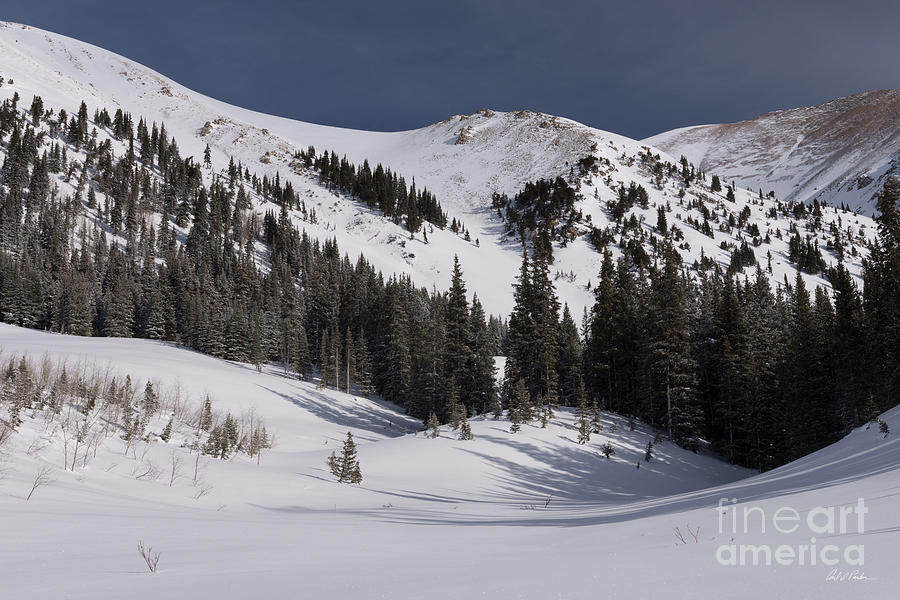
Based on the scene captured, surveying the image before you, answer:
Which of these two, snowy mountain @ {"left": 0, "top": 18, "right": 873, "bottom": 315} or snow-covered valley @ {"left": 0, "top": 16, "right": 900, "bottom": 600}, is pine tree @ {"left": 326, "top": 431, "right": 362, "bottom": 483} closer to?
snow-covered valley @ {"left": 0, "top": 16, "right": 900, "bottom": 600}

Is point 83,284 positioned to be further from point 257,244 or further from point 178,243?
point 257,244

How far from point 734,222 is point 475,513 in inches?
5798

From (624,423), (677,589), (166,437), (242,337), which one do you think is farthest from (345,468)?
(242,337)

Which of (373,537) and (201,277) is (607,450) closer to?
(373,537)

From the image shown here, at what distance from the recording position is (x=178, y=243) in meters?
112

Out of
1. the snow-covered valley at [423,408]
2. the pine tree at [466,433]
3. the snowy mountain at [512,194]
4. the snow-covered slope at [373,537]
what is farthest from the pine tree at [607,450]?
the snowy mountain at [512,194]

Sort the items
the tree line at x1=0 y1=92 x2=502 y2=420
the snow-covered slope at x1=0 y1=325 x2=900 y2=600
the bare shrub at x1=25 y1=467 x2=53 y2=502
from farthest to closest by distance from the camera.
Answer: the tree line at x1=0 y1=92 x2=502 y2=420 → the bare shrub at x1=25 y1=467 x2=53 y2=502 → the snow-covered slope at x1=0 y1=325 x2=900 y2=600
